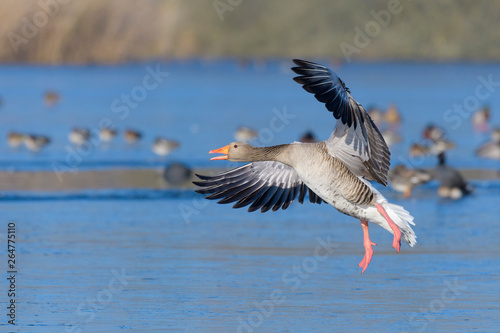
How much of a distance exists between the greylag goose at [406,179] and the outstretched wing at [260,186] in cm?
521

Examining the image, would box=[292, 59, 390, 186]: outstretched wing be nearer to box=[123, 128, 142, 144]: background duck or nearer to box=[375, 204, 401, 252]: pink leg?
box=[375, 204, 401, 252]: pink leg

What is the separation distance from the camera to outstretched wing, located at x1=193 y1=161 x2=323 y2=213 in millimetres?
8516

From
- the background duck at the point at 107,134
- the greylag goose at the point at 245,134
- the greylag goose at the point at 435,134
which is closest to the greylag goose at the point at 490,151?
the greylag goose at the point at 435,134

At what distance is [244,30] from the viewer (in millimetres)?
96062

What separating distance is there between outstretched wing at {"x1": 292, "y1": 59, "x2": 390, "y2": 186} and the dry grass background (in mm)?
57436

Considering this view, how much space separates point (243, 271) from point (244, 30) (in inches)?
3482

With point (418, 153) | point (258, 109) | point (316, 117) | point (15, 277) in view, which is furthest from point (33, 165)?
point (258, 109)

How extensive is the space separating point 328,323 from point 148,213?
539 centimetres

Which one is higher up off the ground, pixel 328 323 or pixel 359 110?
pixel 359 110

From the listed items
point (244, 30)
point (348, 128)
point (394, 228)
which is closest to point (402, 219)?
point (394, 228)

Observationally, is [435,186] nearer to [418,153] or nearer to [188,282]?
[418,153]

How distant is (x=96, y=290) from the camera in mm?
8125

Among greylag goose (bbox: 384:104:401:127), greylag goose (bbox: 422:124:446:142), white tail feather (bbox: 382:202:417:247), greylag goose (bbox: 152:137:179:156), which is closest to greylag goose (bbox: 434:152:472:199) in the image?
greylag goose (bbox: 422:124:446:142)

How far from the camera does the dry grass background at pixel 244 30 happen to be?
71.1m
